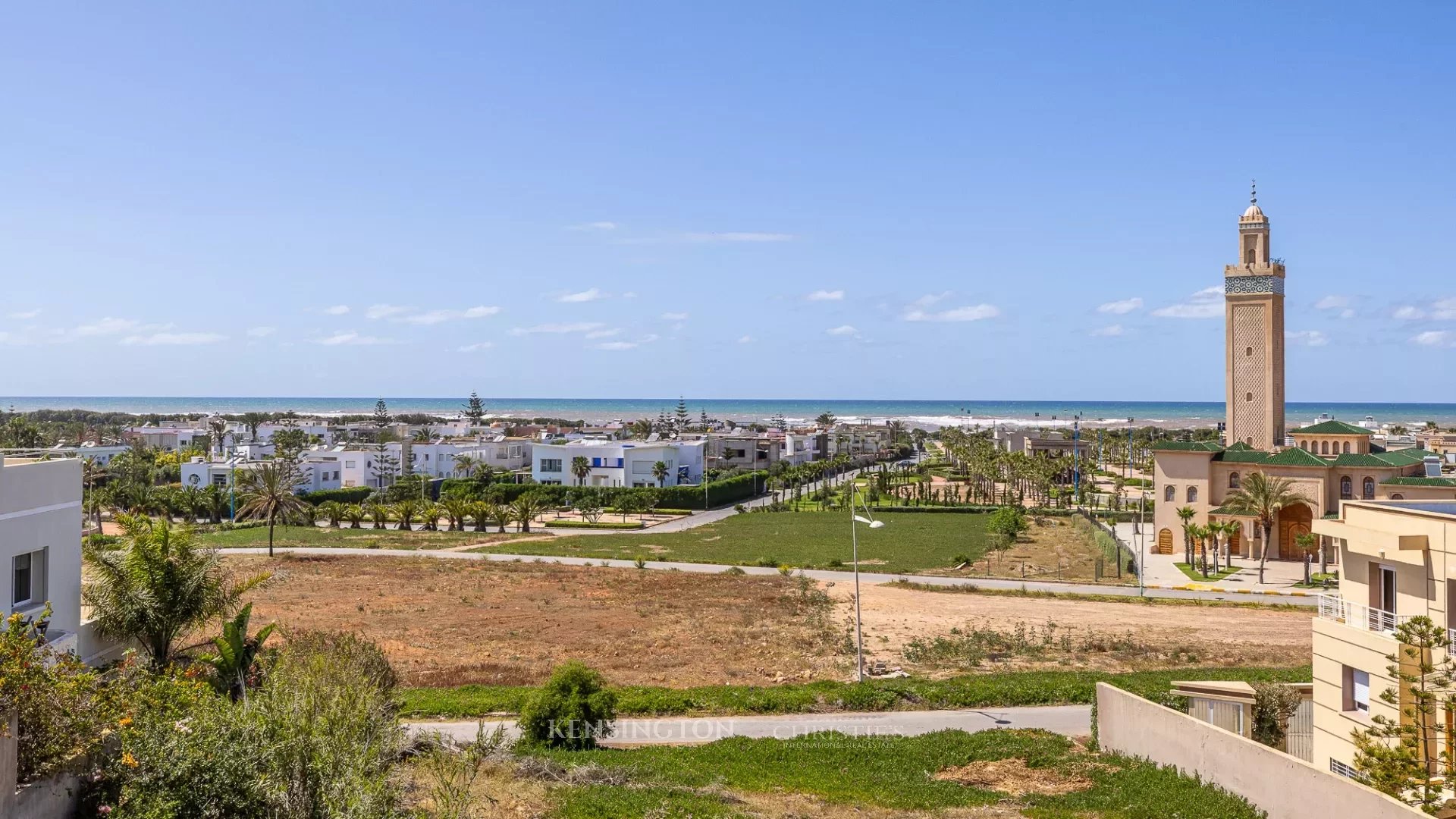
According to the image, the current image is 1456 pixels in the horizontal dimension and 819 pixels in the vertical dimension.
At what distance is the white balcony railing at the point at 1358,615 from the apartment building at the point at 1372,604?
0.02 metres

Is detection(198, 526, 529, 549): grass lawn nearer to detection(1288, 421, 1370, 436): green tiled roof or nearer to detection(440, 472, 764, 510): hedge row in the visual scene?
detection(440, 472, 764, 510): hedge row

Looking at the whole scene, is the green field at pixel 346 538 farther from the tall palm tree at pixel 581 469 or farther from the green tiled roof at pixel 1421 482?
the green tiled roof at pixel 1421 482

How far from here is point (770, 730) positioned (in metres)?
20.9

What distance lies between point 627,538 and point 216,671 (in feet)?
151

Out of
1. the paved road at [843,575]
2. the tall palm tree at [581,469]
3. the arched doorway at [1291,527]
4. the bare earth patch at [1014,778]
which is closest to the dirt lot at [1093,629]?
the paved road at [843,575]

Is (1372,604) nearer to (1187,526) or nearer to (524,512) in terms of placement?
(1187,526)

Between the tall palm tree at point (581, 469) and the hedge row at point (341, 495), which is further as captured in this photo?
the tall palm tree at point (581, 469)

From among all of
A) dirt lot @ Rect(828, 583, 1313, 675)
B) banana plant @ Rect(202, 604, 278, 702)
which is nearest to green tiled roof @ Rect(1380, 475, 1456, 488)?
dirt lot @ Rect(828, 583, 1313, 675)

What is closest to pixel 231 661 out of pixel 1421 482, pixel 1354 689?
pixel 1354 689

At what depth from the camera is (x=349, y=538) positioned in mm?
62281

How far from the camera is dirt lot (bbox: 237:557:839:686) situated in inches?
1089

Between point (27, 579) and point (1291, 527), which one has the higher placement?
point (27, 579)

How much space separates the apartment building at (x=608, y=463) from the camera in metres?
91.7

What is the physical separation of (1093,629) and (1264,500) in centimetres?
2033
